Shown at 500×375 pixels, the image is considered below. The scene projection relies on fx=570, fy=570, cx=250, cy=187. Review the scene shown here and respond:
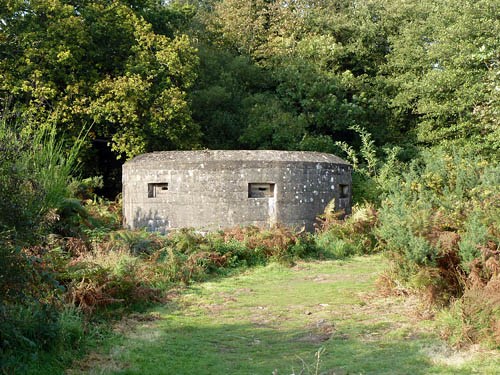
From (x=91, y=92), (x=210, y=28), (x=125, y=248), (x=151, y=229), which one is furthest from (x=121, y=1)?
(x=125, y=248)

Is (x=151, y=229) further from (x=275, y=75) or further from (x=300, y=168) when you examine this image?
(x=275, y=75)

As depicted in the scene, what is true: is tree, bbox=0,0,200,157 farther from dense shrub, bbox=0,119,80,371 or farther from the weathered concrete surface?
dense shrub, bbox=0,119,80,371

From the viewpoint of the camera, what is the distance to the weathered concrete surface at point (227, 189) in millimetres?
12766

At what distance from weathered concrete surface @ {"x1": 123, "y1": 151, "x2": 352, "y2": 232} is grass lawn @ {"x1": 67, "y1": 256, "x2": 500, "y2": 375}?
3.90 metres

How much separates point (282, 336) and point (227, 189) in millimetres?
6796

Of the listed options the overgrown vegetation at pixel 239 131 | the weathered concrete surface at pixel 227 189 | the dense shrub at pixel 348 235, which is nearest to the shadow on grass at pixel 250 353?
the overgrown vegetation at pixel 239 131

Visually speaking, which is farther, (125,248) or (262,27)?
(262,27)

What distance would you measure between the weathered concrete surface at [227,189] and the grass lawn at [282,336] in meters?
3.90

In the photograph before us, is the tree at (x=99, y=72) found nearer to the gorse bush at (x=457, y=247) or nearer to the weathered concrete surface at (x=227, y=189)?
the weathered concrete surface at (x=227, y=189)

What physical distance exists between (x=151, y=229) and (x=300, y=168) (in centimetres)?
370

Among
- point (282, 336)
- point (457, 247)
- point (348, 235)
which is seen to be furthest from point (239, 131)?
point (282, 336)

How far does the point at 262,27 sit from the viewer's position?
75.2ft

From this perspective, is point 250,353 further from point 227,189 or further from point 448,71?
point 448,71

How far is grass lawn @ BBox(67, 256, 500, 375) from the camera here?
5.07 metres
